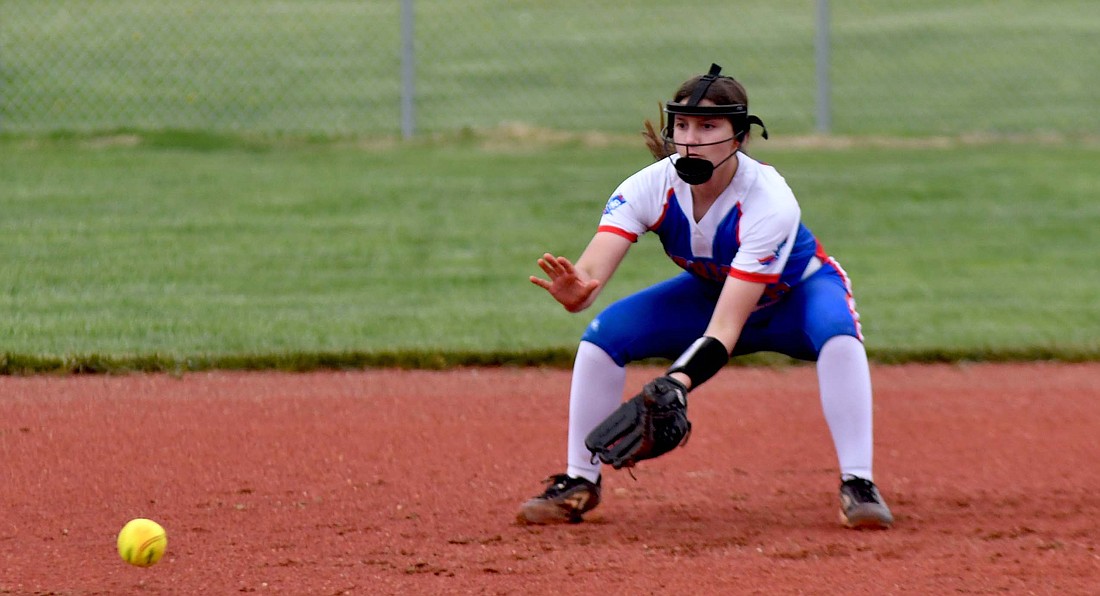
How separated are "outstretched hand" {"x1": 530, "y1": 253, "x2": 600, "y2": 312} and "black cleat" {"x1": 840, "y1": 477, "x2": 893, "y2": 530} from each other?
44.4 inches

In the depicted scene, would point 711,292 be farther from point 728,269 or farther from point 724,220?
point 724,220

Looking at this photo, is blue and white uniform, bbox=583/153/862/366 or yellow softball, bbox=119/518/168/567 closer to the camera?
yellow softball, bbox=119/518/168/567

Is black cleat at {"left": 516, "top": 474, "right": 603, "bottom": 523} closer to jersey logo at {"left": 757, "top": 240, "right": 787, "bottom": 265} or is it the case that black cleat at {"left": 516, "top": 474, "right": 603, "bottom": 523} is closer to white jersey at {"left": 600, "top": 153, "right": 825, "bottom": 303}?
white jersey at {"left": 600, "top": 153, "right": 825, "bottom": 303}

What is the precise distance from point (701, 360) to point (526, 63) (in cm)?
1513

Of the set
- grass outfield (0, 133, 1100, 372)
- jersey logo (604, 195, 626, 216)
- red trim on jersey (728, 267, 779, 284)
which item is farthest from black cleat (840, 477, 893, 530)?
grass outfield (0, 133, 1100, 372)

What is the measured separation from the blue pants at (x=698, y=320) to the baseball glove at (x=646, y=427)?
48 cm

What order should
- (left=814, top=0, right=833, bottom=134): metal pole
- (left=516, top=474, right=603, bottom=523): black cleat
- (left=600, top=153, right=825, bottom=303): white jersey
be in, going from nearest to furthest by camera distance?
(left=600, top=153, right=825, bottom=303): white jersey → (left=516, top=474, right=603, bottom=523): black cleat → (left=814, top=0, right=833, bottom=134): metal pole

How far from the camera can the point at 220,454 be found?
5.73 metres

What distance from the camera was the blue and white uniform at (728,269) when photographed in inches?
185

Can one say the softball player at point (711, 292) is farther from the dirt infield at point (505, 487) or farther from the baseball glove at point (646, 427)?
the dirt infield at point (505, 487)

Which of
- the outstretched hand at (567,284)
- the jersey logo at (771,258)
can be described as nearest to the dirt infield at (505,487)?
the outstretched hand at (567,284)

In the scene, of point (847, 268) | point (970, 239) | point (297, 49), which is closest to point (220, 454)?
point (847, 268)

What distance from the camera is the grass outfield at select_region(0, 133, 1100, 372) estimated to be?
7.94 metres

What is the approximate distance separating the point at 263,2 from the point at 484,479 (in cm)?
1358
